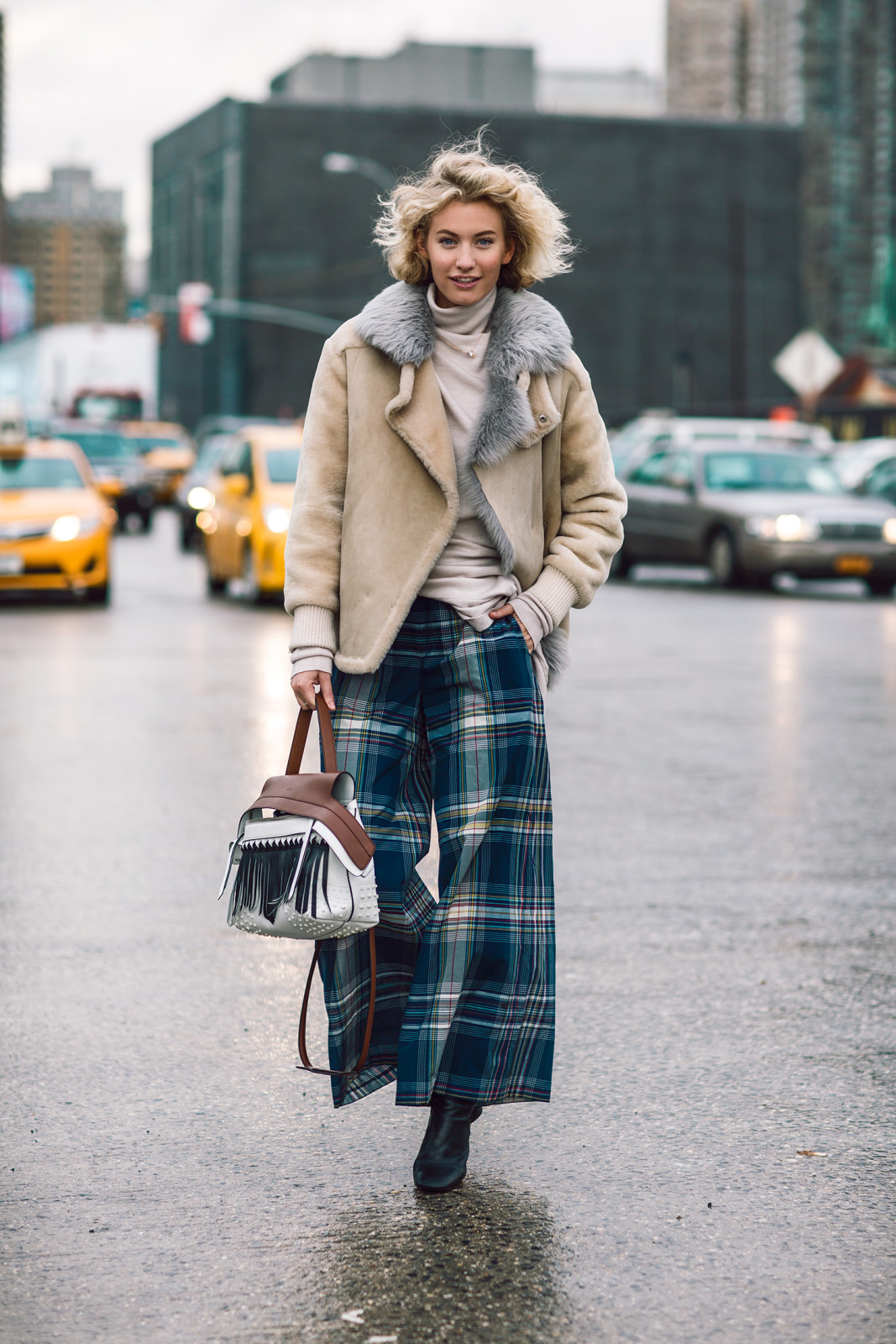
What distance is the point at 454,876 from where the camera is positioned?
3.70 m

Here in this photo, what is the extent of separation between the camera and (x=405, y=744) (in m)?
3.72

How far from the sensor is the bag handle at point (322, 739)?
3.64 m

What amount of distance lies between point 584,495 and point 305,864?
937 millimetres

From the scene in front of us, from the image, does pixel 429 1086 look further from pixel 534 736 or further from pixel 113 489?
pixel 113 489

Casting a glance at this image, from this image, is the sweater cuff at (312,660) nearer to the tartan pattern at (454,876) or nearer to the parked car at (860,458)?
the tartan pattern at (454,876)

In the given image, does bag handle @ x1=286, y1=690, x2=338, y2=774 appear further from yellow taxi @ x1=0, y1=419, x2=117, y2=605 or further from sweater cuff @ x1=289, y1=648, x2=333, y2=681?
yellow taxi @ x1=0, y1=419, x2=117, y2=605

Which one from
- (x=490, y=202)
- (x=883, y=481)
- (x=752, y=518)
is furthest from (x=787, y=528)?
(x=490, y=202)

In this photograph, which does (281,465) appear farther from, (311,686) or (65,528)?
(311,686)

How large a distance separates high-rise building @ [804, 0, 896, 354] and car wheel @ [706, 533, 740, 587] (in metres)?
130

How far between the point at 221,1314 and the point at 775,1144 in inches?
51.2

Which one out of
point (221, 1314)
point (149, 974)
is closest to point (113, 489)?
point (149, 974)

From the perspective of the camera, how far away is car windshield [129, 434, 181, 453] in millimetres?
47656

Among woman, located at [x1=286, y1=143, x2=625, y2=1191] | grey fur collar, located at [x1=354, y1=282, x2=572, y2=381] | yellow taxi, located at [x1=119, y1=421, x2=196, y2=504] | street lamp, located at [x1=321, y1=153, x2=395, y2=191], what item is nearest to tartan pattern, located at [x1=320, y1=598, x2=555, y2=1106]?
woman, located at [x1=286, y1=143, x2=625, y2=1191]

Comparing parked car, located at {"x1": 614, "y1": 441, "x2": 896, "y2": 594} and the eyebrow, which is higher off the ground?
parked car, located at {"x1": 614, "y1": 441, "x2": 896, "y2": 594}
